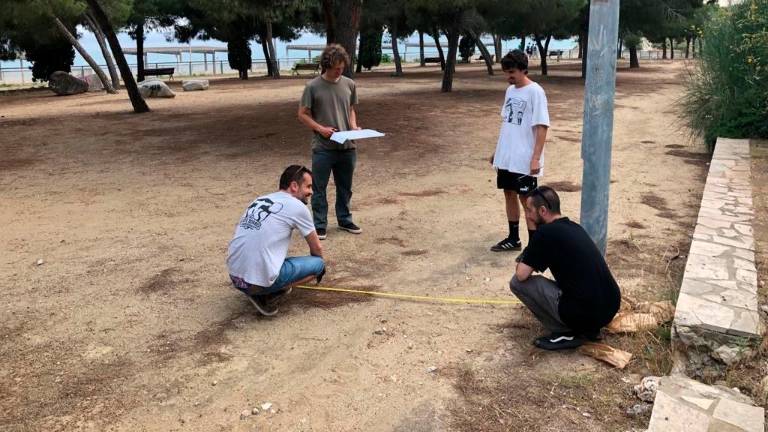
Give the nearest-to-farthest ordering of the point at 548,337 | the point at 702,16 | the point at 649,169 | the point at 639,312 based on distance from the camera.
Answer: the point at 548,337 → the point at 639,312 → the point at 649,169 → the point at 702,16

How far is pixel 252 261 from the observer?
3.84m

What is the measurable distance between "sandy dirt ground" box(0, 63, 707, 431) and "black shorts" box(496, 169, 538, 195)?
573 mm

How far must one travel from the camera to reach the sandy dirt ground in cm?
304

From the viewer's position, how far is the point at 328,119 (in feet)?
17.7

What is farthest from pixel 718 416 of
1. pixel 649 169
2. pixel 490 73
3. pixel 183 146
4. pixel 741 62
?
pixel 490 73

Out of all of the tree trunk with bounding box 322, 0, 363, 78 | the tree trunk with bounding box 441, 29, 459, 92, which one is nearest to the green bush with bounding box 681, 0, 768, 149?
the tree trunk with bounding box 322, 0, 363, 78

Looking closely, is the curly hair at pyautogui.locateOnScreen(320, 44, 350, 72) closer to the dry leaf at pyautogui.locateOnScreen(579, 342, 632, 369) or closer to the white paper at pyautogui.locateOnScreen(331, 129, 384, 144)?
the white paper at pyautogui.locateOnScreen(331, 129, 384, 144)

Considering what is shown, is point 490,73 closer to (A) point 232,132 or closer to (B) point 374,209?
(A) point 232,132

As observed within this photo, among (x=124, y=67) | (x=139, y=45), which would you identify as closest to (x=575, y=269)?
(x=124, y=67)

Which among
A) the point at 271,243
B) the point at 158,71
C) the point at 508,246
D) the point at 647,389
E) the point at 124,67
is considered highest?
the point at 158,71

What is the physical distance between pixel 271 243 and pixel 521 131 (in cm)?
209

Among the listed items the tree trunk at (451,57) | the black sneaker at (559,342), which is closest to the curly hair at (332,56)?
the black sneaker at (559,342)

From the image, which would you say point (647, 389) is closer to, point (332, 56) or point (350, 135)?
point (350, 135)

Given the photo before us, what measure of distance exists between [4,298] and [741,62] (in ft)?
32.5
